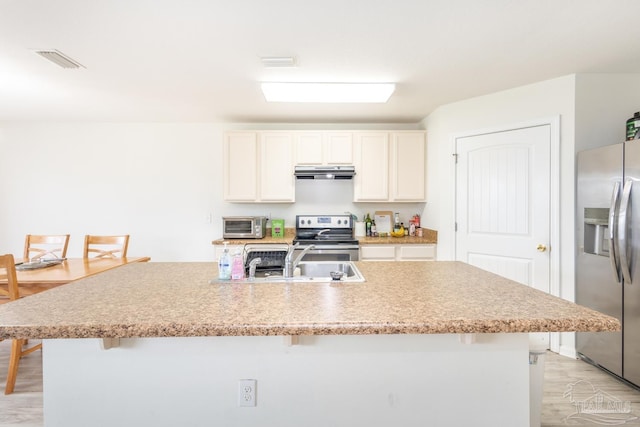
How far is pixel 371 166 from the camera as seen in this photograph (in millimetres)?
3758

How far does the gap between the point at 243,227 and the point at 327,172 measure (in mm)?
1227

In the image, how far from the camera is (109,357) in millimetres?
1275

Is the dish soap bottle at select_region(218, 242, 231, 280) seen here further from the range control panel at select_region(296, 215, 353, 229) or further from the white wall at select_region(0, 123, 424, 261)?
the white wall at select_region(0, 123, 424, 261)

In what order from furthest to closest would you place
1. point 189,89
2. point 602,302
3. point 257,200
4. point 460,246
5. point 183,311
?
point 257,200
point 460,246
point 189,89
point 602,302
point 183,311

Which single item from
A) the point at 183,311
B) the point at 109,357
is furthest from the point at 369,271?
the point at 109,357

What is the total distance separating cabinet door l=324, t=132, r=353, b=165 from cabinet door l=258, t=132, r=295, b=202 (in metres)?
0.44

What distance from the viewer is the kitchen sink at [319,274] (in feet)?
5.24

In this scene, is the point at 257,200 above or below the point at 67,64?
below

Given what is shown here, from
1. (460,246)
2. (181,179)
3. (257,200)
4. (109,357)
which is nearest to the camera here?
(109,357)

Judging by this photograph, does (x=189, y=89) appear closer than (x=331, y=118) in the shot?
Yes

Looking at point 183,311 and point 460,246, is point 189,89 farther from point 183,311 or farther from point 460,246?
point 460,246

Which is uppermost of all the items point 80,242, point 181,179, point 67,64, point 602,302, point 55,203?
point 67,64

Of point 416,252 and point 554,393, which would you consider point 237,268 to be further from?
point 416,252

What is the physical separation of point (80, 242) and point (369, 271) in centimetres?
406
